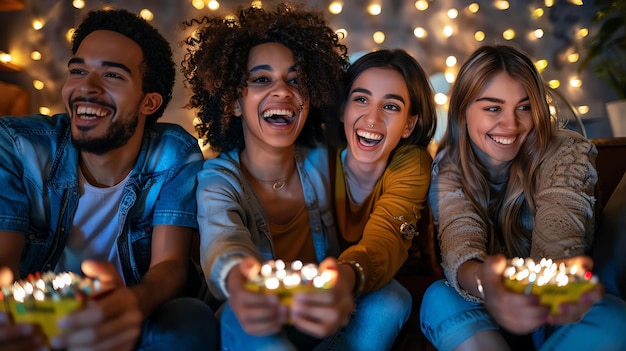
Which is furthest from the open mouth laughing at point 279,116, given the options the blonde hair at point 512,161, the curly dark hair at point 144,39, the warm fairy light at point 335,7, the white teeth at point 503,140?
the warm fairy light at point 335,7

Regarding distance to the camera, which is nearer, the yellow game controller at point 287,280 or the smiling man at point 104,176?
the yellow game controller at point 287,280

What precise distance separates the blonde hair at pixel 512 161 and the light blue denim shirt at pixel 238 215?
367 millimetres

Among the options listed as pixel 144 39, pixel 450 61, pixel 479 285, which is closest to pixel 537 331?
pixel 479 285

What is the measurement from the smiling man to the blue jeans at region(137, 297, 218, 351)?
59 millimetres

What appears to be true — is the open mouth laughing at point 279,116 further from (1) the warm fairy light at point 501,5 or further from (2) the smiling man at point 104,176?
(1) the warm fairy light at point 501,5

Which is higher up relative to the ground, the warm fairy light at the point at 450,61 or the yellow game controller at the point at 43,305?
the warm fairy light at the point at 450,61

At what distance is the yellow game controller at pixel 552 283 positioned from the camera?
38.5 inches

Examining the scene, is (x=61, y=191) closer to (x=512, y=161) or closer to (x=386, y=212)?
(x=386, y=212)

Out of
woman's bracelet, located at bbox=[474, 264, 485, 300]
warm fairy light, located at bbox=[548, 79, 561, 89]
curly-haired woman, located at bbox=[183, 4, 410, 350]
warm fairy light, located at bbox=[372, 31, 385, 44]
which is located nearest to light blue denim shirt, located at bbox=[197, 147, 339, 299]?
curly-haired woman, located at bbox=[183, 4, 410, 350]

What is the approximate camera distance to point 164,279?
122cm

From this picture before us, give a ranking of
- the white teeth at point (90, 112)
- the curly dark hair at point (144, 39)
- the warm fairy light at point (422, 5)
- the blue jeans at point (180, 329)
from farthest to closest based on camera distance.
A: the warm fairy light at point (422, 5)
the curly dark hair at point (144, 39)
the white teeth at point (90, 112)
the blue jeans at point (180, 329)

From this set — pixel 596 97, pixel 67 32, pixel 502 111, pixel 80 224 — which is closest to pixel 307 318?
pixel 80 224

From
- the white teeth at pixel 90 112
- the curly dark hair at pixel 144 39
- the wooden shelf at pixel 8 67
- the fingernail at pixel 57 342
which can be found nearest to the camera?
the fingernail at pixel 57 342

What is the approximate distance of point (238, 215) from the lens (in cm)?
127
